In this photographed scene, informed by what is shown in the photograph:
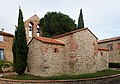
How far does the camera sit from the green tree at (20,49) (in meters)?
19.9

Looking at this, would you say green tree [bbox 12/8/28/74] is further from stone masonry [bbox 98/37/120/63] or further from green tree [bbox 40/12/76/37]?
stone masonry [bbox 98/37/120/63]

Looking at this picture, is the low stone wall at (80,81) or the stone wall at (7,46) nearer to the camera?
the low stone wall at (80,81)

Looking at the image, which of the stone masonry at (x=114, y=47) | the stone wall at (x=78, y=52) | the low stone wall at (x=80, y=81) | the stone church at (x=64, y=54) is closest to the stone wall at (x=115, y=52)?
the stone masonry at (x=114, y=47)

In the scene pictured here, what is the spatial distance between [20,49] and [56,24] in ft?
63.0

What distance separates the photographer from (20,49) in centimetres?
2017

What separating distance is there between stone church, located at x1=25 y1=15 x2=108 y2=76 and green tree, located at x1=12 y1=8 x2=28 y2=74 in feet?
3.35

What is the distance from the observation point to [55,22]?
1521 inches

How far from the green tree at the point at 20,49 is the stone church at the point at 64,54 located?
102 centimetres

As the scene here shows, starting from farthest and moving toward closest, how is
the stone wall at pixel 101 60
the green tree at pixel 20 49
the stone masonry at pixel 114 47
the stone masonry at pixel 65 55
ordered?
the stone masonry at pixel 114 47, the stone wall at pixel 101 60, the green tree at pixel 20 49, the stone masonry at pixel 65 55

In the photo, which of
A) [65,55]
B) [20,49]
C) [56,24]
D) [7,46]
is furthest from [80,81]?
[56,24]

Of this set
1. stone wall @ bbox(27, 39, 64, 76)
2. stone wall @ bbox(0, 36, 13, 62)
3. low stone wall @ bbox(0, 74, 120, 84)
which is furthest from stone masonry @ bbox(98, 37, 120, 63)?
stone wall @ bbox(0, 36, 13, 62)

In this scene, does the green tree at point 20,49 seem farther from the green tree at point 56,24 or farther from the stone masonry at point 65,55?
the green tree at point 56,24

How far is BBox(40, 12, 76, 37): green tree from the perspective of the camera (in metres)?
38.2

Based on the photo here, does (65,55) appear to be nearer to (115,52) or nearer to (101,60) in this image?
(101,60)
